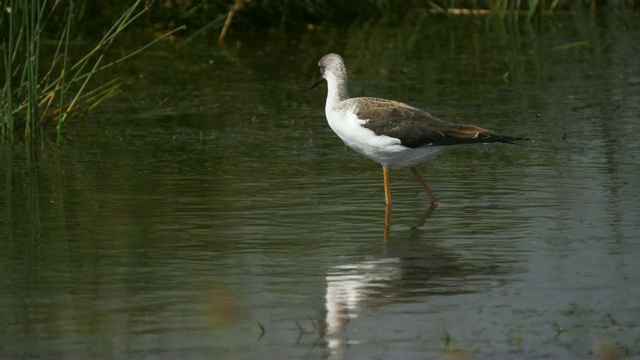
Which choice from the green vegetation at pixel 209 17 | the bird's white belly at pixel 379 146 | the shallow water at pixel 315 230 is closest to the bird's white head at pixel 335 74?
the bird's white belly at pixel 379 146

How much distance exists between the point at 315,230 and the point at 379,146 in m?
1.21

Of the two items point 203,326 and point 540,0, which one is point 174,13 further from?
point 203,326

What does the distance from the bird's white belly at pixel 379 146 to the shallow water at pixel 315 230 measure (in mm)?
343

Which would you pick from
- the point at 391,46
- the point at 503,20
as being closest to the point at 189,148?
the point at 391,46

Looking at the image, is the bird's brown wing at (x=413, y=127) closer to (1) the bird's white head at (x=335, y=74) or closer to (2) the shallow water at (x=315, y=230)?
(2) the shallow water at (x=315, y=230)

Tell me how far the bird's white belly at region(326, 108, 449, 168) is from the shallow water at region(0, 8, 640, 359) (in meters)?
0.34

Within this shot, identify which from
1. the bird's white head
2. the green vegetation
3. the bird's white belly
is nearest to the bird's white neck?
the bird's white head

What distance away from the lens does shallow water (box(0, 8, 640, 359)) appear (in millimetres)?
6453

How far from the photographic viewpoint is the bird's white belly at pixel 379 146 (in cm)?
A: 980

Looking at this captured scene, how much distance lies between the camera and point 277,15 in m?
21.7

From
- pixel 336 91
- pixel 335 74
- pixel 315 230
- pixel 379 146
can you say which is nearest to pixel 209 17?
pixel 335 74

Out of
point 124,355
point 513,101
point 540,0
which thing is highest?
point 540,0

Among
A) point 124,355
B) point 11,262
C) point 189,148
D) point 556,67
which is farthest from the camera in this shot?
point 556,67

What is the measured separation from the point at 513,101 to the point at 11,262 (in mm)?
7768
